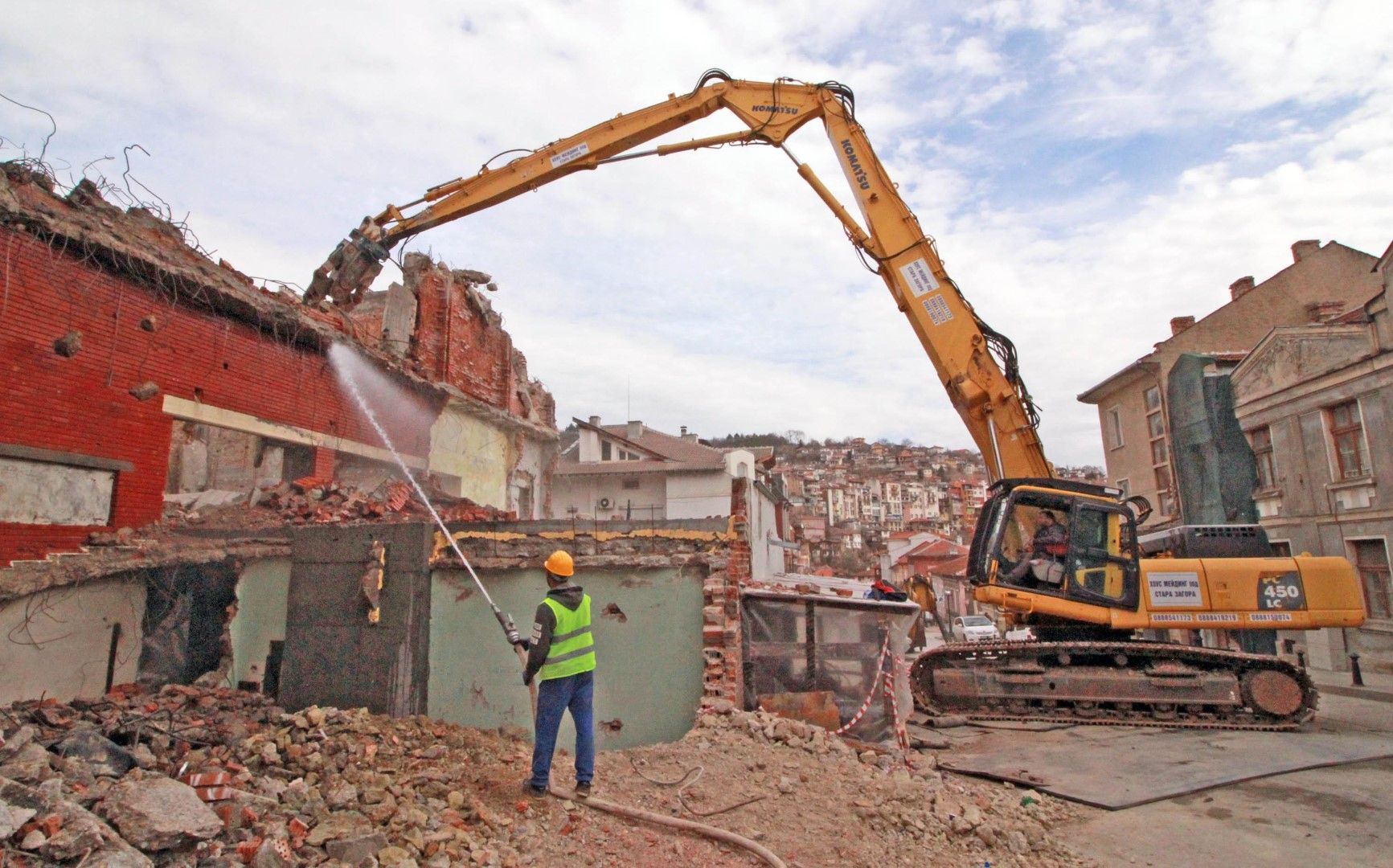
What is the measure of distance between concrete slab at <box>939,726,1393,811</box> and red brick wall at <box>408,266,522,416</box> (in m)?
10.7

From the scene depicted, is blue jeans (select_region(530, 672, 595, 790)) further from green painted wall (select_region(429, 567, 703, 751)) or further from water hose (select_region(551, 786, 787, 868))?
green painted wall (select_region(429, 567, 703, 751))

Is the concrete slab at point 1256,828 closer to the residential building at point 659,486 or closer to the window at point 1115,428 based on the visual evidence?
the window at point 1115,428

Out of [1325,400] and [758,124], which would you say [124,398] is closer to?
[758,124]

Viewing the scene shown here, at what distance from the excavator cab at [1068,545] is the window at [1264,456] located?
12.4m

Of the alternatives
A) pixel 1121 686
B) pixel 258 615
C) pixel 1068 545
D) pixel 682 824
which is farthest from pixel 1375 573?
pixel 258 615

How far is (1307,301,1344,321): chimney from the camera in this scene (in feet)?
71.9

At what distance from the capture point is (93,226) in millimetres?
8258

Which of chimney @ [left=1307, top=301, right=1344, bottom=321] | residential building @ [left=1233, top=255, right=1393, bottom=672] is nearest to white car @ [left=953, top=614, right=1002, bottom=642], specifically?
residential building @ [left=1233, top=255, right=1393, bottom=672]

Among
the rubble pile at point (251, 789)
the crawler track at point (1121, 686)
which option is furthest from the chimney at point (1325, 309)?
the rubble pile at point (251, 789)

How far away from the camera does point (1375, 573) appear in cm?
1662

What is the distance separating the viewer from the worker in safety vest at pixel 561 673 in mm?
5398

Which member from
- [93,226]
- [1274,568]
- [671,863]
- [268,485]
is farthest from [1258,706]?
[93,226]

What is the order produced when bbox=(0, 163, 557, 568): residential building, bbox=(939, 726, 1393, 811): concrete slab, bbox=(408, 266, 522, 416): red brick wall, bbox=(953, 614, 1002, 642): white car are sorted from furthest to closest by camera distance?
bbox=(953, 614, 1002, 642): white car, bbox=(408, 266, 522, 416): red brick wall, bbox=(0, 163, 557, 568): residential building, bbox=(939, 726, 1393, 811): concrete slab

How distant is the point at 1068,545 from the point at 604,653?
633 cm
